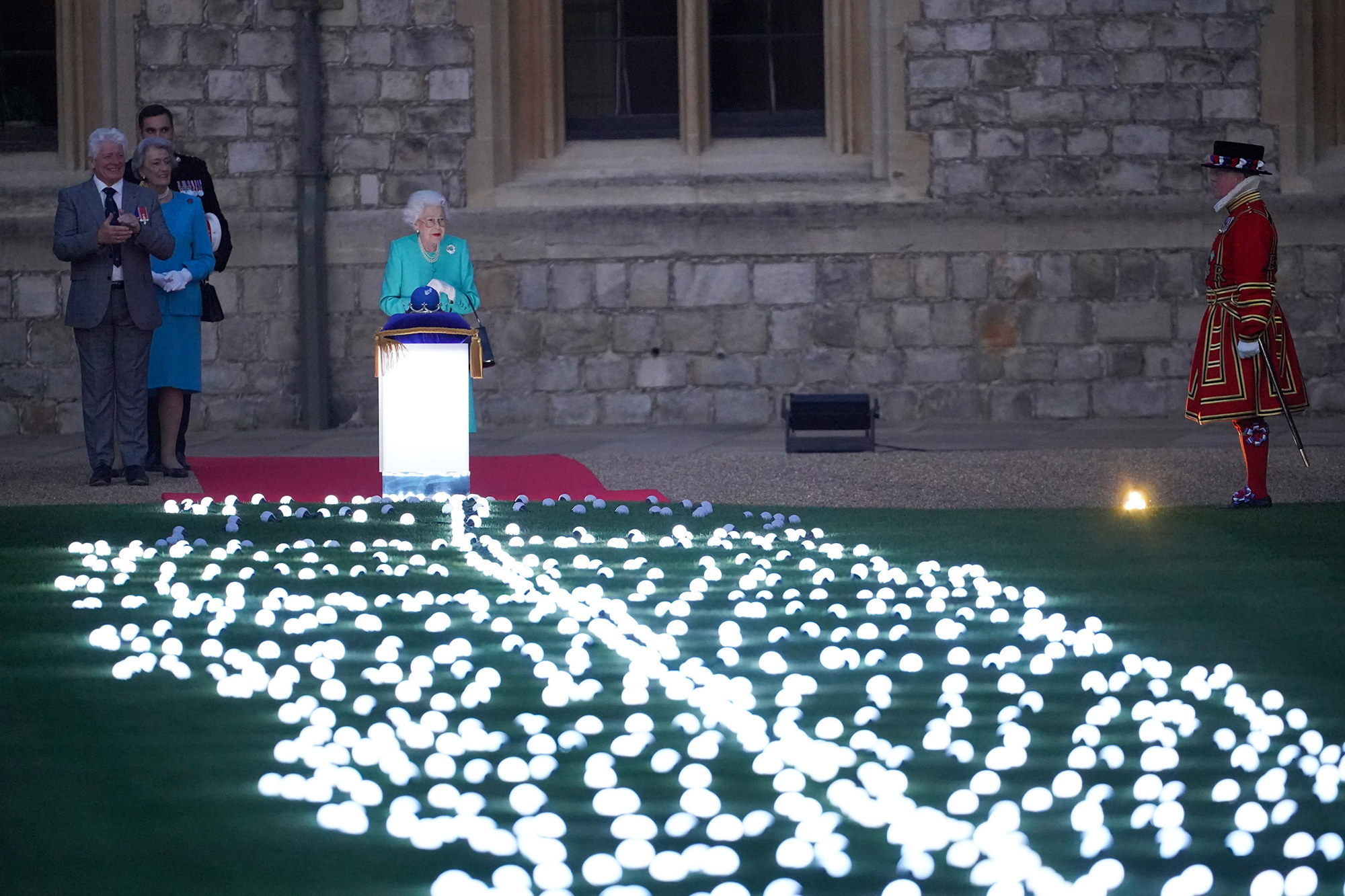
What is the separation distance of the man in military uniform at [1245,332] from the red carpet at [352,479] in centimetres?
246

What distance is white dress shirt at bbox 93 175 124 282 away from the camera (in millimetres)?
7980

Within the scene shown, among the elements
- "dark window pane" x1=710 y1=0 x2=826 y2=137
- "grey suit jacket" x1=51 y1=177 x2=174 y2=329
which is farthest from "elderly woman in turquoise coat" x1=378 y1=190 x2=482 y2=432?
"dark window pane" x1=710 y1=0 x2=826 y2=137

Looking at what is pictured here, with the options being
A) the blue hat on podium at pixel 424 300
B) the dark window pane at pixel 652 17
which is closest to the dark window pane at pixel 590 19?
the dark window pane at pixel 652 17

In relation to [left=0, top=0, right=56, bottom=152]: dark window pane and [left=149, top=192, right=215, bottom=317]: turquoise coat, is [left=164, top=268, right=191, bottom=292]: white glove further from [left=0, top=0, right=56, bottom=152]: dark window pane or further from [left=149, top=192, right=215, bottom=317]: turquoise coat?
[left=0, top=0, right=56, bottom=152]: dark window pane

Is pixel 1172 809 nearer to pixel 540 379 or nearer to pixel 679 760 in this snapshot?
pixel 679 760

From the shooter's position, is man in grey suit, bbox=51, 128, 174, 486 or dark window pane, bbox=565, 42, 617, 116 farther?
dark window pane, bbox=565, 42, 617, 116

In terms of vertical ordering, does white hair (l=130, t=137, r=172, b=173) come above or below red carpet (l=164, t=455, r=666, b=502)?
above

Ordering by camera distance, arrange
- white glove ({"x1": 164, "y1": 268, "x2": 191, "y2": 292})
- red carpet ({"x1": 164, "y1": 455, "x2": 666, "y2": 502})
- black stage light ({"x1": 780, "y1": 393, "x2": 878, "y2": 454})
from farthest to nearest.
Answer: black stage light ({"x1": 780, "y1": 393, "x2": 878, "y2": 454}) < white glove ({"x1": 164, "y1": 268, "x2": 191, "y2": 292}) < red carpet ({"x1": 164, "y1": 455, "x2": 666, "y2": 502})

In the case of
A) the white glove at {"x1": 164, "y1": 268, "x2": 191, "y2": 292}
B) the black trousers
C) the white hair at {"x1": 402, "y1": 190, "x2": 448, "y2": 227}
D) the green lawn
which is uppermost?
the white hair at {"x1": 402, "y1": 190, "x2": 448, "y2": 227}

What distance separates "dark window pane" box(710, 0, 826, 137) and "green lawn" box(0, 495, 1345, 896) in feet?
19.1

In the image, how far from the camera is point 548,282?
37.5ft

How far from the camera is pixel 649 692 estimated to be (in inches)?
146

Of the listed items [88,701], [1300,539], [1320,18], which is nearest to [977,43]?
[1320,18]

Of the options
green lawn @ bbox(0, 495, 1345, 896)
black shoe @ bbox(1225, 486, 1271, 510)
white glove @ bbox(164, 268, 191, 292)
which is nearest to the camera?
green lawn @ bbox(0, 495, 1345, 896)
